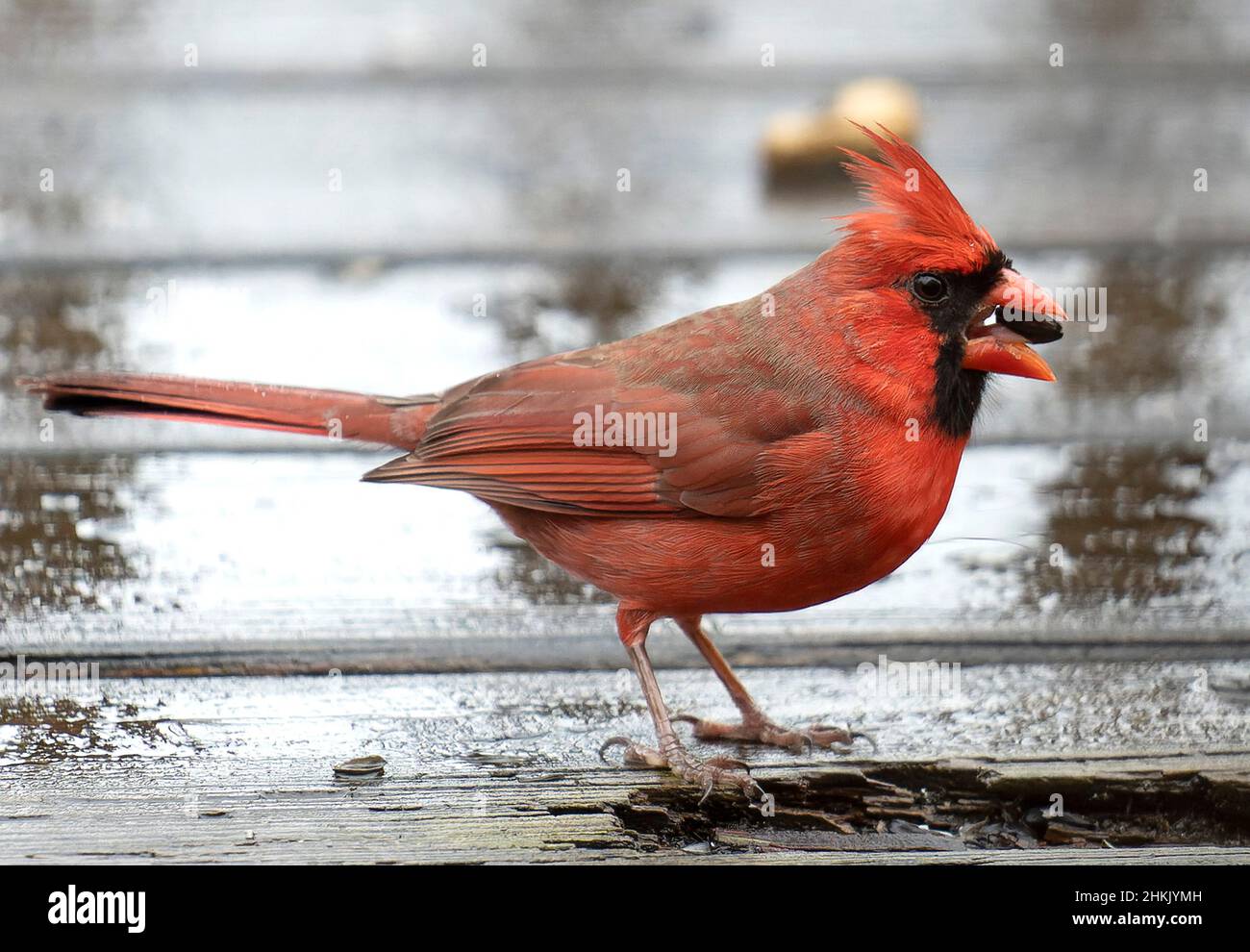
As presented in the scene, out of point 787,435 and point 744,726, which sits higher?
point 787,435

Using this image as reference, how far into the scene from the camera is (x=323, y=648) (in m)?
2.51

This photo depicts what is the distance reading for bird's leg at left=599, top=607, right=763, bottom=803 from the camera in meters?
2.17

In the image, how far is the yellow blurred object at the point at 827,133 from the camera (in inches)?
201

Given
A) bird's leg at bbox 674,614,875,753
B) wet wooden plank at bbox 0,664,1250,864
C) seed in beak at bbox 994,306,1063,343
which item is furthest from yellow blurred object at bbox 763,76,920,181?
wet wooden plank at bbox 0,664,1250,864

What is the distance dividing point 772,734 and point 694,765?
184 millimetres

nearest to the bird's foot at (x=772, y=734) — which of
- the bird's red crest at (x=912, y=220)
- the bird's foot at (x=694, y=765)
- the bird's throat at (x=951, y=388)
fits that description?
the bird's foot at (x=694, y=765)

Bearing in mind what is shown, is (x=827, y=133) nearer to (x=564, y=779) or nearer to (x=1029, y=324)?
(x=1029, y=324)

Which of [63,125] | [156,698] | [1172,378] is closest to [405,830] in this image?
[156,698]

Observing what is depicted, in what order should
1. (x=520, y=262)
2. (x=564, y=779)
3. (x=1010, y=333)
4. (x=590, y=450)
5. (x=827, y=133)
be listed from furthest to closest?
(x=827, y=133), (x=520, y=262), (x=590, y=450), (x=1010, y=333), (x=564, y=779)

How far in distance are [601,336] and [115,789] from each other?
2.07 metres

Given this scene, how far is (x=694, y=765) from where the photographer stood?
2205mm

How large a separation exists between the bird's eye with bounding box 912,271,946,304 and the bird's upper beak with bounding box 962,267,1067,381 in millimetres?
70

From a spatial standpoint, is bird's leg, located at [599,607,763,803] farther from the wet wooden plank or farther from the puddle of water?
the puddle of water

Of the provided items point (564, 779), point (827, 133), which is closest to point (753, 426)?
point (564, 779)
